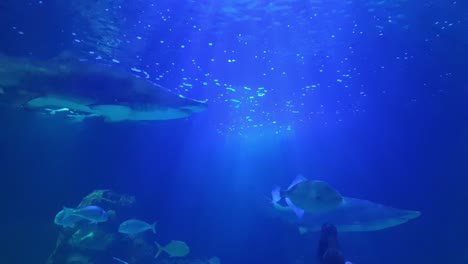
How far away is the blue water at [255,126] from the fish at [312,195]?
4.79 meters

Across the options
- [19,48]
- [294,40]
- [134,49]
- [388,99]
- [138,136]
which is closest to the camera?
[19,48]

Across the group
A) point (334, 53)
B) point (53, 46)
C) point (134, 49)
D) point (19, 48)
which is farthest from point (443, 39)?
point (19, 48)

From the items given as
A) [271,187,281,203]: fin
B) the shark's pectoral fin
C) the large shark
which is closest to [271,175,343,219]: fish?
[271,187,281,203]: fin

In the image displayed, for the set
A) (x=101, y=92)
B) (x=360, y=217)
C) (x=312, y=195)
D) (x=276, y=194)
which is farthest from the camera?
(x=360, y=217)

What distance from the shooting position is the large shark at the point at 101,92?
632 centimetres

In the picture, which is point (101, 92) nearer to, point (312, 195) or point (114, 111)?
point (114, 111)

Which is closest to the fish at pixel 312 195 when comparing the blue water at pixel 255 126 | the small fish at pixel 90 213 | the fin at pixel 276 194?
the fin at pixel 276 194

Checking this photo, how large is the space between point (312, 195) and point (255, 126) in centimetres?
1894

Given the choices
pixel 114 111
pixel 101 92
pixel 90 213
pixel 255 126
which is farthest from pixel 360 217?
pixel 255 126

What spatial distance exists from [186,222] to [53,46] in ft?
44.2

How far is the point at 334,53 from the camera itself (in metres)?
11.3

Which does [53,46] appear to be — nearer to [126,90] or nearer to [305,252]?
[126,90]

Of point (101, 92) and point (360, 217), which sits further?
point (360, 217)

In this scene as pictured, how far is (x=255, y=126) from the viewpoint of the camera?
2439 centimetres
